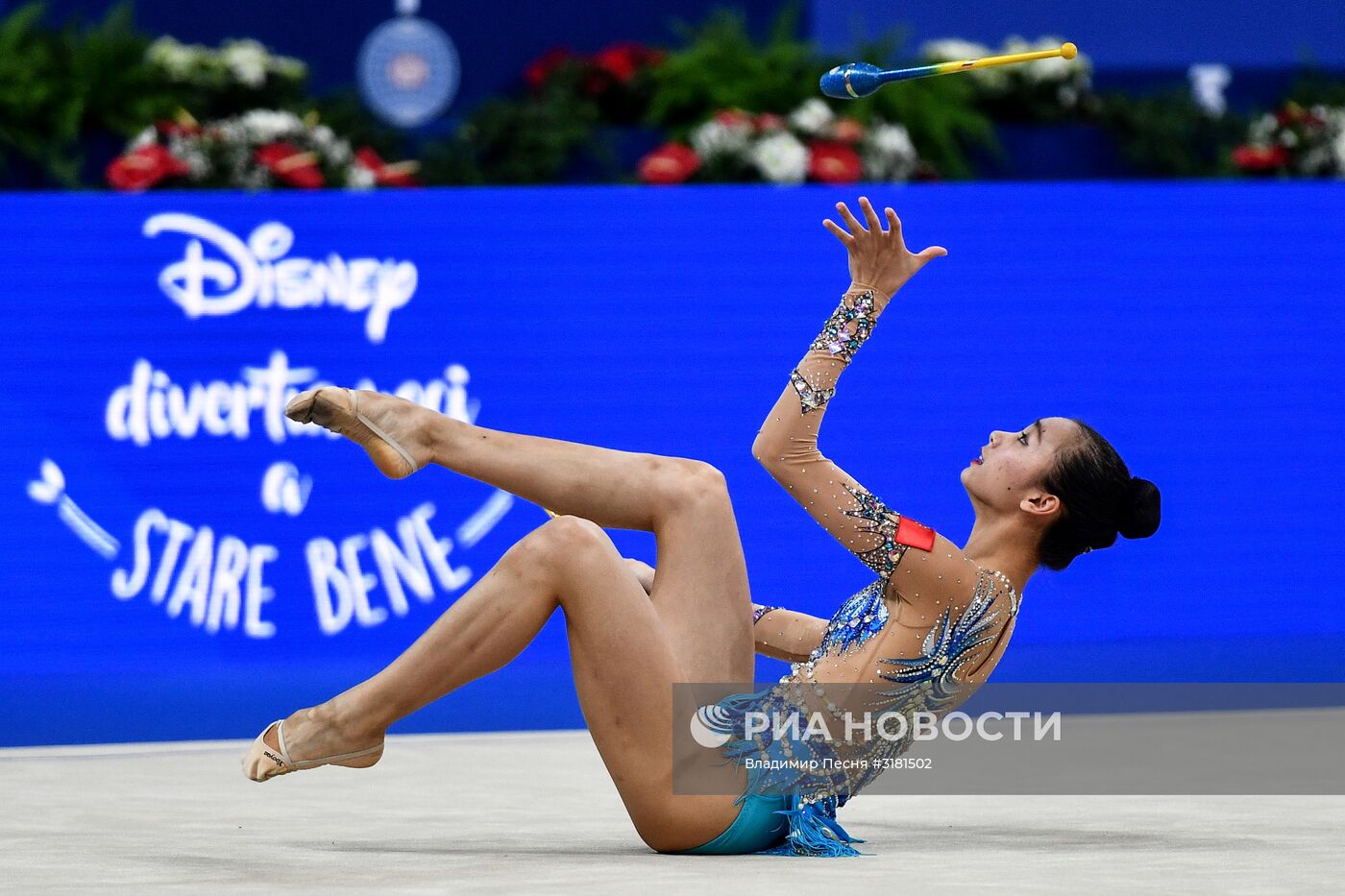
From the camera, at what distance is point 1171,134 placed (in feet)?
23.3

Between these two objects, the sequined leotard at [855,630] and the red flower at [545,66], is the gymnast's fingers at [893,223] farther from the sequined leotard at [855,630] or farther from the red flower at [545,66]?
the red flower at [545,66]

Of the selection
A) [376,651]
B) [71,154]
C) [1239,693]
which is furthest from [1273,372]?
[71,154]

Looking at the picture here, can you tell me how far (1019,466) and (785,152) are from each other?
3097mm

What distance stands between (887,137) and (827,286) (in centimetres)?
91

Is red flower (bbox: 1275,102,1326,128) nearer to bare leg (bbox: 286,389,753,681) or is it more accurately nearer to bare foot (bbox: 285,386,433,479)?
bare leg (bbox: 286,389,753,681)

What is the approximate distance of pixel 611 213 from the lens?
6.03 meters

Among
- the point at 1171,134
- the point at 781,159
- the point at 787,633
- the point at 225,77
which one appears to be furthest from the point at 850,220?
the point at 1171,134

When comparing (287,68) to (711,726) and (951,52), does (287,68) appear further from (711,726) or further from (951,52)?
(711,726)

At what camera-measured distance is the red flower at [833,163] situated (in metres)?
6.63

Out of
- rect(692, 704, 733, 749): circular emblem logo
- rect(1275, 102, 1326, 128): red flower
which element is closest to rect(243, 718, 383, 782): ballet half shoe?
rect(692, 704, 733, 749): circular emblem logo

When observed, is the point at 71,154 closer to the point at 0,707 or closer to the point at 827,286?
the point at 0,707

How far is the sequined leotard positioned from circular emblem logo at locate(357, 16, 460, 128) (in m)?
4.28

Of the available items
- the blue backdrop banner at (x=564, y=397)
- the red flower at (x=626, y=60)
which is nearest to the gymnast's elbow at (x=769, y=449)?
the blue backdrop banner at (x=564, y=397)

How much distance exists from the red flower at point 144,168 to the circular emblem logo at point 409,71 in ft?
4.88
